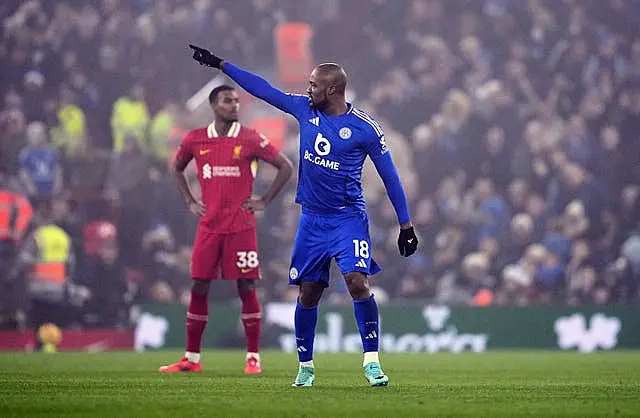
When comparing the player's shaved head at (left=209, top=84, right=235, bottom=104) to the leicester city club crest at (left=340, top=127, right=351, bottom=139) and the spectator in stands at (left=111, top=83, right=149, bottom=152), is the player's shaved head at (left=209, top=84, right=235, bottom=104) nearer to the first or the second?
the leicester city club crest at (left=340, top=127, right=351, bottom=139)

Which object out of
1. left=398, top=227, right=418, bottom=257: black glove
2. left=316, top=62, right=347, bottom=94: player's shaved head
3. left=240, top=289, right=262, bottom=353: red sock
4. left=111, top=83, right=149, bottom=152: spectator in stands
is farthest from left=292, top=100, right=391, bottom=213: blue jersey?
left=111, top=83, right=149, bottom=152: spectator in stands

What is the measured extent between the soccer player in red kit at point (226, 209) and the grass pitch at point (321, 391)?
1.99ft

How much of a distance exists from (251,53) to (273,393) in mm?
14378

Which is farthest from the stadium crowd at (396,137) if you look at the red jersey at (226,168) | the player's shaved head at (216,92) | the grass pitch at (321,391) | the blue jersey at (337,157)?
the blue jersey at (337,157)

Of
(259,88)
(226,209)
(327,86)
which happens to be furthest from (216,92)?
(327,86)

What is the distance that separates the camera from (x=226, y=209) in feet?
41.4

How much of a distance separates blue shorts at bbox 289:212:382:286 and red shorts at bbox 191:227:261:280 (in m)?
2.73

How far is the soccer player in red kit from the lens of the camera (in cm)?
1249

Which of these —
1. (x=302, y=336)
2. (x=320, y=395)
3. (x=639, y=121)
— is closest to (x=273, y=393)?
(x=320, y=395)

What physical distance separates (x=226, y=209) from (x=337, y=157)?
316 cm

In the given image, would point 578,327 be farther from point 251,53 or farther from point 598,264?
point 251,53

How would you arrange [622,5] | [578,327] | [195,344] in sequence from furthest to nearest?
[622,5], [578,327], [195,344]

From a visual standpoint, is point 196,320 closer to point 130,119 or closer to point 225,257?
point 225,257

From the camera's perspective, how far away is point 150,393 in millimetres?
8875
